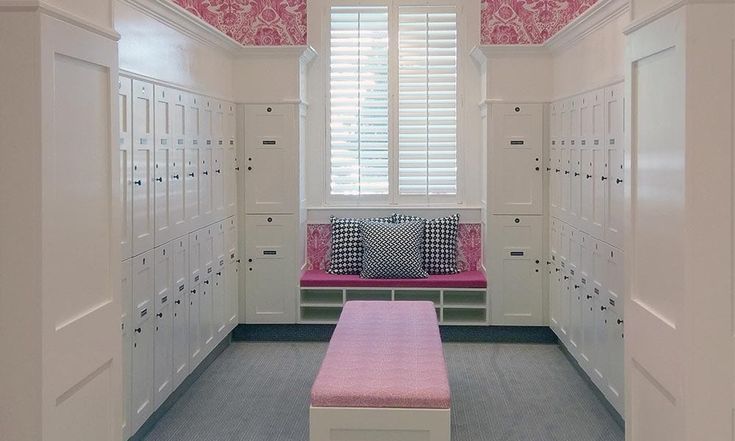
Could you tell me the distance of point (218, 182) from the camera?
5773mm

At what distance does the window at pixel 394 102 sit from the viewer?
268 inches

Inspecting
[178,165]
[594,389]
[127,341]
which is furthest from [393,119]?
[127,341]

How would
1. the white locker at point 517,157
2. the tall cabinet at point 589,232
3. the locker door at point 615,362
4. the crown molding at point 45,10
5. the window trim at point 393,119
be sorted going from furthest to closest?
1. the window trim at point 393,119
2. the white locker at point 517,157
3. the tall cabinet at point 589,232
4. the locker door at point 615,362
5. the crown molding at point 45,10

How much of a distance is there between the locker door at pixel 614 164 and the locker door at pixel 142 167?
2.47 meters

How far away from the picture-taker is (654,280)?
230 centimetres

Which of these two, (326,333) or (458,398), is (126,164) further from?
(326,333)

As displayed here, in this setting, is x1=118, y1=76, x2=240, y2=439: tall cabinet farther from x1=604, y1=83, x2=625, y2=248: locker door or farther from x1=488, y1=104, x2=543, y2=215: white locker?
x1=604, y1=83, x2=625, y2=248: locker door

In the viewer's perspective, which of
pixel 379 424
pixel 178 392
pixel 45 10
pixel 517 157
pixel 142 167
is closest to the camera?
pixel 45 10

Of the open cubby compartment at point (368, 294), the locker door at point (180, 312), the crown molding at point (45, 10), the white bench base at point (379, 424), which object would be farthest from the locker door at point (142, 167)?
the open cubby compartment at point (368, 294)

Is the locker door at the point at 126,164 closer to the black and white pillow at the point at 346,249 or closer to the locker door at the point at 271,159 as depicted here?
the locker door at the point at 271,159

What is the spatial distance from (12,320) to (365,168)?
5.02 m

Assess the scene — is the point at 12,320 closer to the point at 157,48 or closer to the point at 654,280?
the point at 654,280

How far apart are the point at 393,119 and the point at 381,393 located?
387 cm

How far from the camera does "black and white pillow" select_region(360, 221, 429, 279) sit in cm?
643
